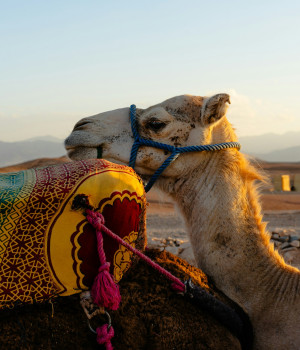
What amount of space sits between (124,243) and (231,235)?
1106mm

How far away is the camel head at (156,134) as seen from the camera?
11.7 ft

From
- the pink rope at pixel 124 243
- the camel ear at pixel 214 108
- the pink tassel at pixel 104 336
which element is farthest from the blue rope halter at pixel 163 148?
the pink tassel at pixel 104 336

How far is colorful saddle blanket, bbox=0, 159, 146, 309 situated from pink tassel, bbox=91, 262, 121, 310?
6cm

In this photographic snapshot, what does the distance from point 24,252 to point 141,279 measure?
2.47 feet

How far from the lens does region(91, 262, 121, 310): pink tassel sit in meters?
2.35

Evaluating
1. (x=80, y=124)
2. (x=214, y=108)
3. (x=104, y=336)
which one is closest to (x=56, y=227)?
(x=104, y=336)

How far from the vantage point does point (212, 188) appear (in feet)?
11.5

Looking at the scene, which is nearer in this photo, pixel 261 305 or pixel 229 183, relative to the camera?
pixel 261 305

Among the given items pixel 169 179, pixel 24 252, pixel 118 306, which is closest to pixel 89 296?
pixel 118 306

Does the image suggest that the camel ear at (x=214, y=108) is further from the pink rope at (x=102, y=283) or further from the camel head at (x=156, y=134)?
the pink rope at (x=102, y=283)

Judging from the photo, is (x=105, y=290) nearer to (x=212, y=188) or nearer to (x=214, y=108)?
(x=212, y=188)

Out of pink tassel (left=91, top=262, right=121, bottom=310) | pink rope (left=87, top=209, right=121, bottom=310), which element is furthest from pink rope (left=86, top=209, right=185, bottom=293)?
pink tassel (left=91, top=262, right=121, bottom=310)

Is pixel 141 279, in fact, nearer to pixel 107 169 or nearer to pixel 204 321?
pixel 204 321

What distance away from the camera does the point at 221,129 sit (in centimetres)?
374
